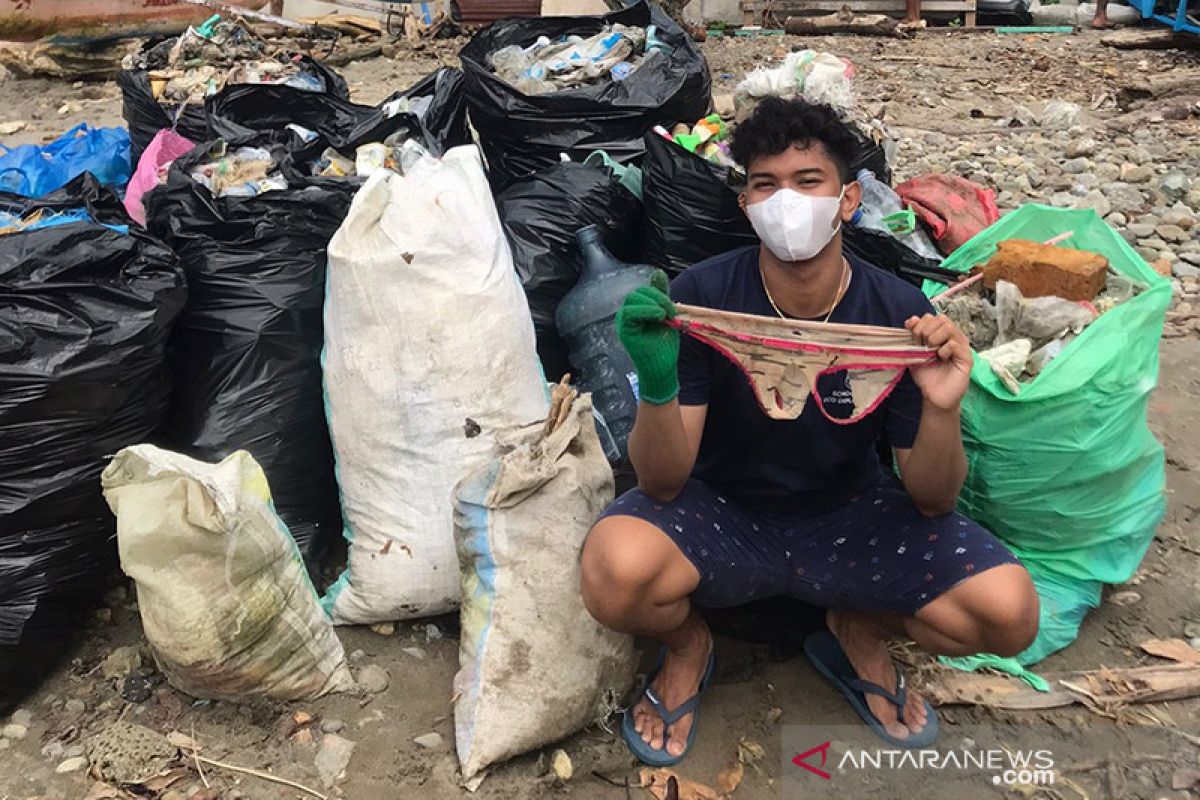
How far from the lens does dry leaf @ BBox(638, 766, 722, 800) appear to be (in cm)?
187

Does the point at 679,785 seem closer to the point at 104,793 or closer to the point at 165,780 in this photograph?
the point at 165,780

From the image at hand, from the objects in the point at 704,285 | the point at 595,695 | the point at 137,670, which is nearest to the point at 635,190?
the point at 704,285

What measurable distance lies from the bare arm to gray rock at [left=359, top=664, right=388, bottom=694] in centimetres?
75

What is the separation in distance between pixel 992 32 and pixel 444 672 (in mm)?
10132

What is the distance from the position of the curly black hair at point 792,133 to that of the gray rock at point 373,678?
135cm

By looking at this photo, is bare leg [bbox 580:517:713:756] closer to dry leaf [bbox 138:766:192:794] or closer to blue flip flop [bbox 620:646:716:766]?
blue flip flop [bbox 620:646:716:766]

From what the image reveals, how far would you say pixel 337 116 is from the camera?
3.19 metres

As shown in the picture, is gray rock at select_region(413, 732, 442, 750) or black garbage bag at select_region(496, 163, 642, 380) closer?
gray rock at select_region(413, 732, 442, 750)

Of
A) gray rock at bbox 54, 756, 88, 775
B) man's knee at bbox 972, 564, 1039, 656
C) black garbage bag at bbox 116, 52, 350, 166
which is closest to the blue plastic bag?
black garbage bag at bbox 116, 52, 350, 166

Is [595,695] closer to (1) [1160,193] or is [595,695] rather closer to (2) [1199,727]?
(2) [1199,727]

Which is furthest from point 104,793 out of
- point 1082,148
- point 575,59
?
point 1082,148

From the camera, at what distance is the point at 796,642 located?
2225mm

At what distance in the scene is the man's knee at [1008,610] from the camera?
1.72 meters

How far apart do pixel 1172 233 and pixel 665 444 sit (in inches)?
131
